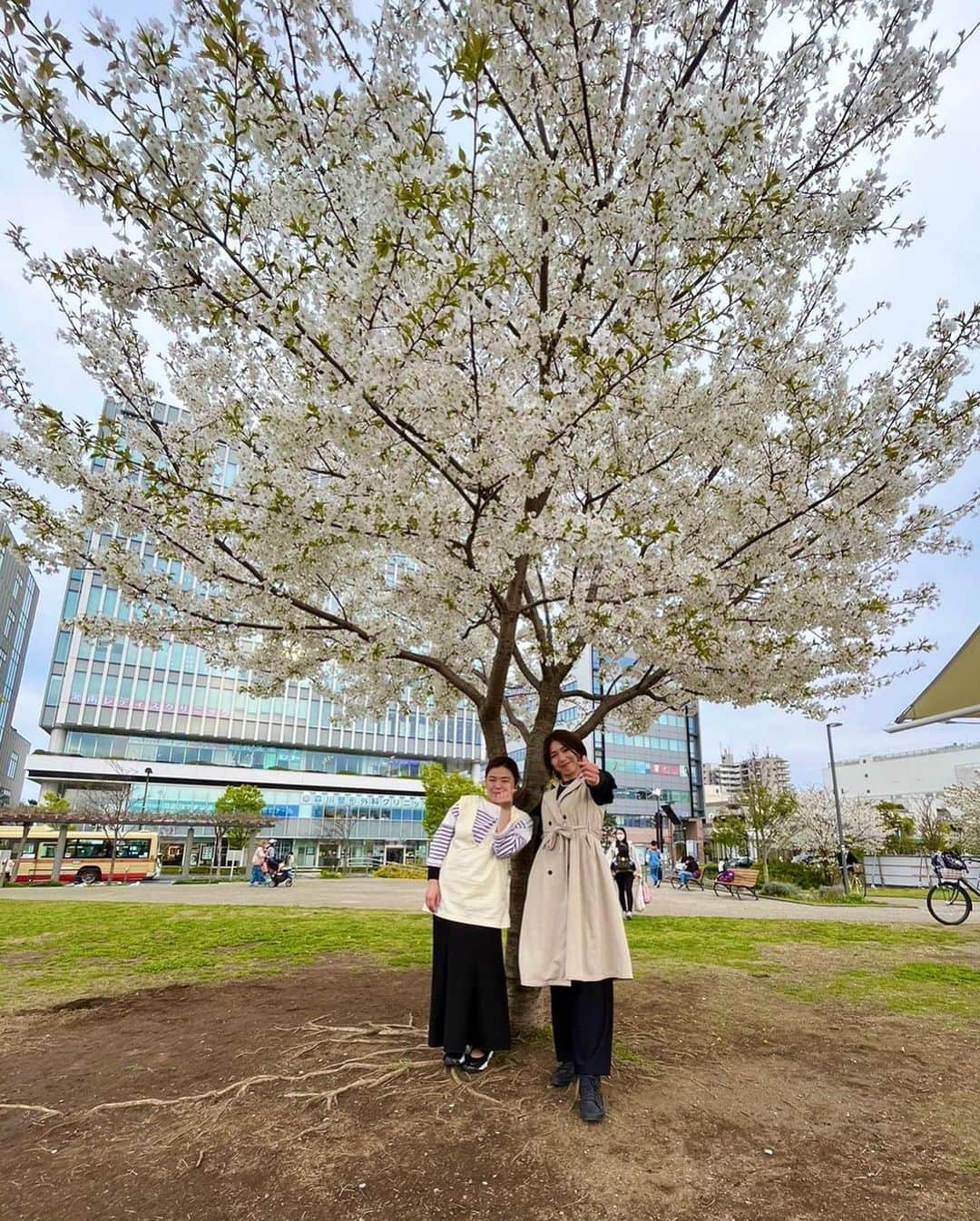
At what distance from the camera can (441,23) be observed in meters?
3.09

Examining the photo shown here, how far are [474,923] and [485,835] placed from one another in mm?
461

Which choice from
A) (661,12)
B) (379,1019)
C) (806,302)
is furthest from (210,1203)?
(806,302)

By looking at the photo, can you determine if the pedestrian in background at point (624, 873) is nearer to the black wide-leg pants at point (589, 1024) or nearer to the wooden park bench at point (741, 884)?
the black wide-leg pants at point (589, 1024)

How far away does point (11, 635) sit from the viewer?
5991cm

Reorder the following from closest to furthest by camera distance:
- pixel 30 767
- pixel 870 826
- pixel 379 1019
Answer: pixel 379 1019 < pixel 870 826 < pixel 30 767

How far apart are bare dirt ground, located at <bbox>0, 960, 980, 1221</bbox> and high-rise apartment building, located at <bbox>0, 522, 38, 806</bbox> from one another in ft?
177

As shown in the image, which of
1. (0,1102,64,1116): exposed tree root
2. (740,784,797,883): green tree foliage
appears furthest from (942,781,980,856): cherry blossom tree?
(0,1102,64,1116): exposed tree root

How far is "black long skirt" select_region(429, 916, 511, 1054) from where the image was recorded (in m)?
3.52

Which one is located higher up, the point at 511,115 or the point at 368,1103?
the point at 511,115

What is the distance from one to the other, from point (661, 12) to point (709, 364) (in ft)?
6.72

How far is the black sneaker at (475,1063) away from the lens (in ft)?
11.8

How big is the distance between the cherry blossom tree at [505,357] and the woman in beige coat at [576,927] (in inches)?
26.4

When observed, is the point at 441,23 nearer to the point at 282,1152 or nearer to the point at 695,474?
the point at 695,474

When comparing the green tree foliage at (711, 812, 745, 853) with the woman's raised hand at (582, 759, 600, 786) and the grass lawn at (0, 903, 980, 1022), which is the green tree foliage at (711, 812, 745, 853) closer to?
the grass lawn at (0, 903, 980, 1022)
